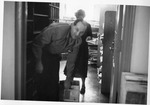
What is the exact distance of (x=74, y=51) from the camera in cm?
197

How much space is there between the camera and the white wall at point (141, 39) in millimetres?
1935

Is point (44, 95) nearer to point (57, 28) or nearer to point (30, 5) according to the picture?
point (57, 28)

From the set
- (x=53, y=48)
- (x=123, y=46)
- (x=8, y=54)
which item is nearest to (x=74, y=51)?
(x=53, y=48)

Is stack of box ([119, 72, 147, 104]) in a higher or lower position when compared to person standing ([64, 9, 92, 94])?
lower

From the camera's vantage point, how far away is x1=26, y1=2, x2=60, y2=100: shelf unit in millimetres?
1903

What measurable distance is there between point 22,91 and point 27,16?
0.71 metres

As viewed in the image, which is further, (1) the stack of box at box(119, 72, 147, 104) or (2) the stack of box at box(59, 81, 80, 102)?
(2) the stack of box at box(59, 81, 80, 102)

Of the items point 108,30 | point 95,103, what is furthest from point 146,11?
point 95,103

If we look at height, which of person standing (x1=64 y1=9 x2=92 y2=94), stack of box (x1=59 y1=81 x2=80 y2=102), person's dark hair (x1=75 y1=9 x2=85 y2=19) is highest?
person's dark hair (x1=75 y1=9 x2=85 y2=19)

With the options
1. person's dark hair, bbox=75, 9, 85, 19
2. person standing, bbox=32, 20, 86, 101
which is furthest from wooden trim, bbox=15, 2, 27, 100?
person's dark hair, bbox=75, 9, 85, 19

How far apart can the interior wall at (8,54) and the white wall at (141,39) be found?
3.76ft

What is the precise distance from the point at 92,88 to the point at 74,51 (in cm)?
39

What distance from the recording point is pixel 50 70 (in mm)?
1998

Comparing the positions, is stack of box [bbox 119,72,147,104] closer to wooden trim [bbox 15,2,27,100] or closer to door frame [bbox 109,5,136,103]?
door frame [bbox 109,5,136,103]
